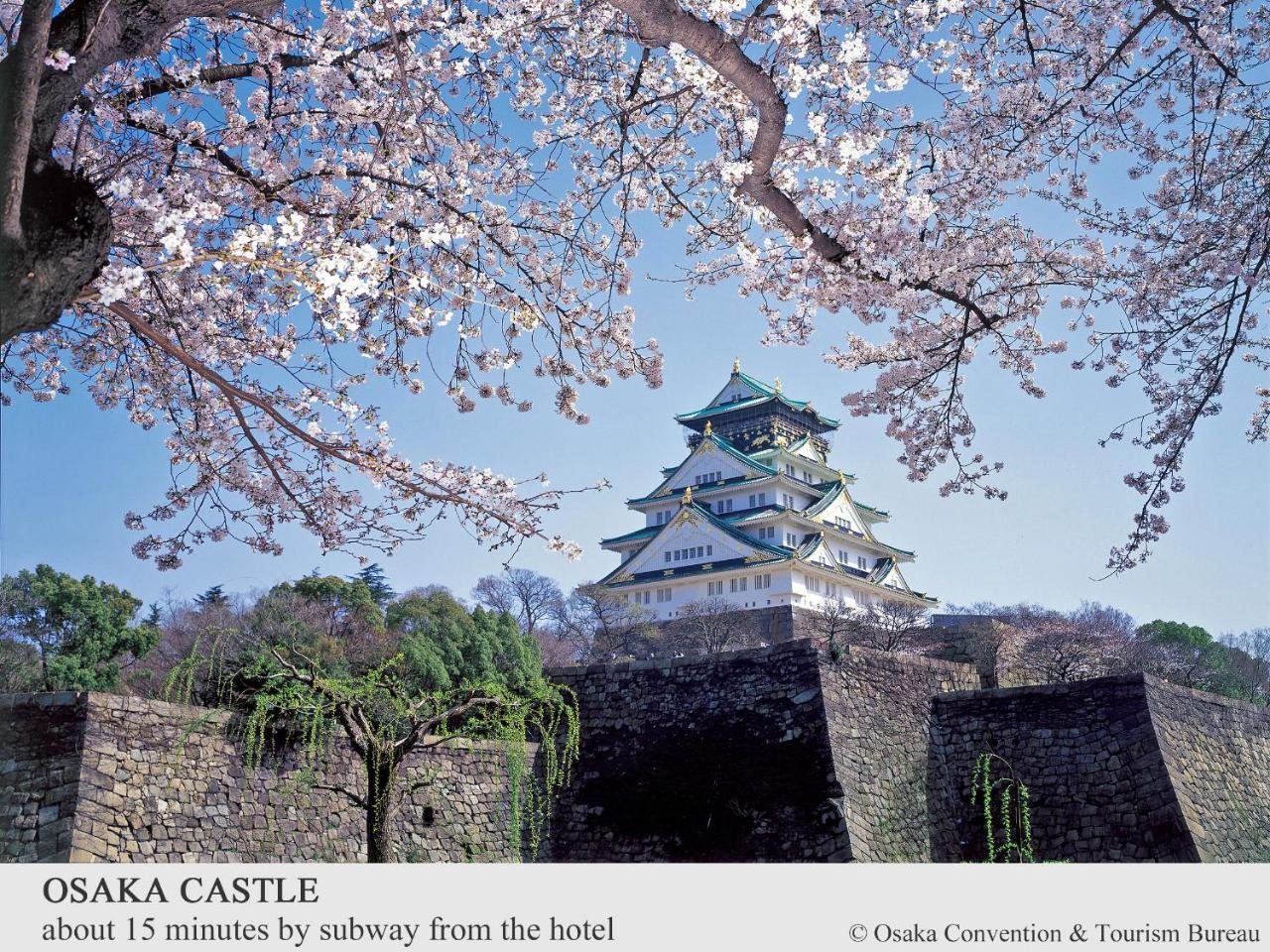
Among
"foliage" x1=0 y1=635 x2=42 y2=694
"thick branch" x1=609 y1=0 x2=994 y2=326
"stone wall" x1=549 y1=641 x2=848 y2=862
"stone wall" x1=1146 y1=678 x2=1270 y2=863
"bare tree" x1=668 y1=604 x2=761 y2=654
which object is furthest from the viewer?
"bare tree" x1=668 y1=604 x2=761 y2=654

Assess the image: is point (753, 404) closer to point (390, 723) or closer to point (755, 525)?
point (755, 525)

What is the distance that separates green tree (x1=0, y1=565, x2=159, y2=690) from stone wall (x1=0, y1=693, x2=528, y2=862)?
5.31 meters

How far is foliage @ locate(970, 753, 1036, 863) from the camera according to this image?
284 inches

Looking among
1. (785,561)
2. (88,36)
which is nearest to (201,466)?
(88,36)

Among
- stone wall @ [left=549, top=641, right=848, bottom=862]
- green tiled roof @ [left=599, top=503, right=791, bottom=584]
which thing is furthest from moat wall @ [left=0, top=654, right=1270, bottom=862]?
green tiled roof @ [left=599, top=503, right=791, bottom=584]

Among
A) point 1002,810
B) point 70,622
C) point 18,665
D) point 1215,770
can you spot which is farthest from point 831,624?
point 18,665

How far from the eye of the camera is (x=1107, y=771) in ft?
23.6

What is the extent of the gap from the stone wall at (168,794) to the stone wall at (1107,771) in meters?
3.83

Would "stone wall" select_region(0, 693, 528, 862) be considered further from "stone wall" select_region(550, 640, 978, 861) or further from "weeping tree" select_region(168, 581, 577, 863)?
"stone wall" select_region(550, 640, 978, 861)

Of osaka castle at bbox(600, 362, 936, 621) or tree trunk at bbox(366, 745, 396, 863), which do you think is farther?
osaka castle at bbox(600, 362, 936, 621)

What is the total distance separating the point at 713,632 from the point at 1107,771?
31.5 feet
